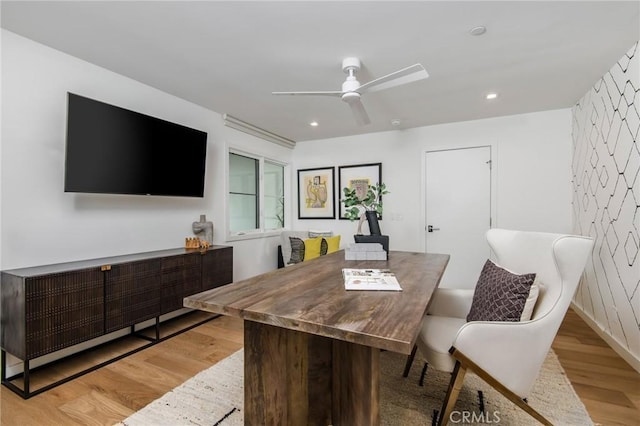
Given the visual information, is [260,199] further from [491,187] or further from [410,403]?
[410,403]

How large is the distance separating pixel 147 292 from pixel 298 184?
121 inches

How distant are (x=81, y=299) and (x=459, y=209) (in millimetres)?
4046

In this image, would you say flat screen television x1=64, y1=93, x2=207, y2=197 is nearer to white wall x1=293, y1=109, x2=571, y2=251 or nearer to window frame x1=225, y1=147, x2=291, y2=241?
window frame x1=225, y1=147, x2=291, y2=241

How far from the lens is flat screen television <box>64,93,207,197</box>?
6.97 ft

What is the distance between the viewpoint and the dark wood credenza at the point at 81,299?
1795mm

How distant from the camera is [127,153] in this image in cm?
243

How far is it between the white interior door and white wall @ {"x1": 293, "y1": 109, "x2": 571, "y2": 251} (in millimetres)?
105

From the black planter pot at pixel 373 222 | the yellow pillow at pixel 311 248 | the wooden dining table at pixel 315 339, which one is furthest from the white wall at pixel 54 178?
the black planter pot at pixel 373 222

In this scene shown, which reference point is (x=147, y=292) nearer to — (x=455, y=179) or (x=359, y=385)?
(x=359, y=385)

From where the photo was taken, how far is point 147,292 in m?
2.42

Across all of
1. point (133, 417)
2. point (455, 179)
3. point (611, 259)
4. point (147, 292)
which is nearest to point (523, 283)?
point (611, 259)

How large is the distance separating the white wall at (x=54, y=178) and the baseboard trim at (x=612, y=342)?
3.95 m

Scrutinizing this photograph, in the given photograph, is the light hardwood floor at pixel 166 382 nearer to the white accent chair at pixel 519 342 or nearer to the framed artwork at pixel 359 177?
the white accent chair at pixel 519 342

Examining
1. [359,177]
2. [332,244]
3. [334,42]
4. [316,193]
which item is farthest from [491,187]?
[334,42]
